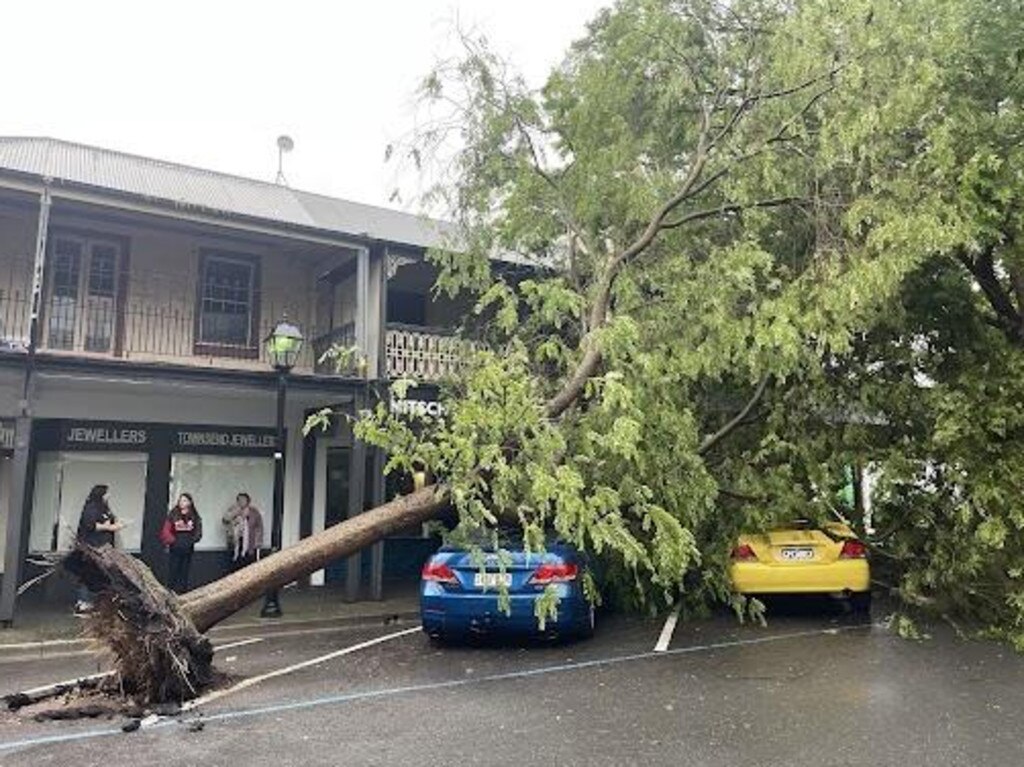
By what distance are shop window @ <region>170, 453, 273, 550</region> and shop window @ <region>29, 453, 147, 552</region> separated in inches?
24.1

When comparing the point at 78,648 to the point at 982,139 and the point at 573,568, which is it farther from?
the point at 982,139

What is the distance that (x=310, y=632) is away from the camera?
1073 cm

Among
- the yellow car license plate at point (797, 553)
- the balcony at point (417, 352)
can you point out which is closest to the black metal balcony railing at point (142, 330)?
the balcony at point (417, 352)

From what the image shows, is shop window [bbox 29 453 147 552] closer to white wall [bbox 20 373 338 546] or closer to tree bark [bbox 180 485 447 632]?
white wall [bbox 20 373 338 546]

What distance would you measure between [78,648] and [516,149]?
7.85m

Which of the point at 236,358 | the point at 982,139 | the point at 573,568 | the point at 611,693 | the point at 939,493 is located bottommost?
the point at 611,693

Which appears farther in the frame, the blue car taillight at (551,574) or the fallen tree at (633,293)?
the blue car taillight at (551,574)

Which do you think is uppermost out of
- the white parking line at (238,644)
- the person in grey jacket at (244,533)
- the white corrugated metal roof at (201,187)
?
the white corrugated metal roof at (201,187)

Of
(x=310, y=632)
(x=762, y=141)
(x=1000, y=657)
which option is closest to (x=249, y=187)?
(x=310, y=632)

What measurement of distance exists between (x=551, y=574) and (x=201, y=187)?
1093 cm

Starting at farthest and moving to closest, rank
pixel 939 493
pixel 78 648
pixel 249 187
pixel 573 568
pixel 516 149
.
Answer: pixel 249 187, pixel 516 149, pixel 939 493, pixel 78 648, pixel 573 568

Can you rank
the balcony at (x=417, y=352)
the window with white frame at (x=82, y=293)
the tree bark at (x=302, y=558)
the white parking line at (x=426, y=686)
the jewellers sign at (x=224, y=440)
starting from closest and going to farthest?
1. the white parking line at (x=426, y=686)
2. the tree bark at (x=302, y=558)
3. the window with white frame at (x=82, y=293)
4. the balcony at (x=417, y=352)
5. the jewellers sign at (x=224, y=440)

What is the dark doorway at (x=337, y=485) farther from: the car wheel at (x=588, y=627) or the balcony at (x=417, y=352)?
the car wheel at (x=588, y=627)

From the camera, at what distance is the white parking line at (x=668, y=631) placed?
875 centimetres
